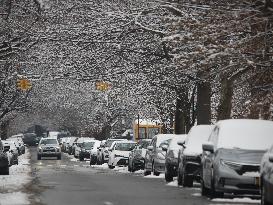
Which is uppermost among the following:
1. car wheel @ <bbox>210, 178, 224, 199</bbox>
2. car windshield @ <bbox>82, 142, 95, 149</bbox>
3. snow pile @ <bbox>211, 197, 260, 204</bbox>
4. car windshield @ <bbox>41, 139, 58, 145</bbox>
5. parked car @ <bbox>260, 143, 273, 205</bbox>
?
car windshield @ <bbox>41, 139, 58, 145</bbox>

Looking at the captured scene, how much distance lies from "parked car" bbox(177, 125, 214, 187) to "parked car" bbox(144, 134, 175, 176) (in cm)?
547

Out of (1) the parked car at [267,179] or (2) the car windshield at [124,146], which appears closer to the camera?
(1) the parked car at [267,179]

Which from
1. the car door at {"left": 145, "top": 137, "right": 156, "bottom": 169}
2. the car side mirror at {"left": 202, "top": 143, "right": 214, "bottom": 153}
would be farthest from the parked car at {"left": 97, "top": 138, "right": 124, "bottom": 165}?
the car side mirror at {"left": 202, "top": 143, "right": 214, "bottom": 153}

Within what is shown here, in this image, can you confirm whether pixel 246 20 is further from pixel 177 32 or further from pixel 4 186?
pixel 4 186

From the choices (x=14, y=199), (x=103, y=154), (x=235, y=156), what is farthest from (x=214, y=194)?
(x=103, y=154)

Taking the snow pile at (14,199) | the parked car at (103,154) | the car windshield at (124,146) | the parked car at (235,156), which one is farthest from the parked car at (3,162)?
the parked car at (103,154)

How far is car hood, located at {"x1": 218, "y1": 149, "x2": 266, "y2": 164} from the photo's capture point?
19.6 m

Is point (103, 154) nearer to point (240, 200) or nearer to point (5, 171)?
point (5, 171)

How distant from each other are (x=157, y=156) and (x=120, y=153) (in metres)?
11.6

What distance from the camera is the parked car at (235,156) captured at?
1941cm

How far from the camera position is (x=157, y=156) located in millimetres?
32875

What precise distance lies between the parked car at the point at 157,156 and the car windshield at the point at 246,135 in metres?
11.6

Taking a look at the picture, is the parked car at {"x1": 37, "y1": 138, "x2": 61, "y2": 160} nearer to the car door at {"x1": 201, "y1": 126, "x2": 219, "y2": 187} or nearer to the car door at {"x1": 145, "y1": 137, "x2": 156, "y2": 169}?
the car door at {"x1": 145, "y1": 137, "x2": 156, "y2": 169}

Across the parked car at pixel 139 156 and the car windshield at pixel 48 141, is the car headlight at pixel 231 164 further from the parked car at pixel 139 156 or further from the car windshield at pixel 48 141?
the car windshield at pixel 48 141
